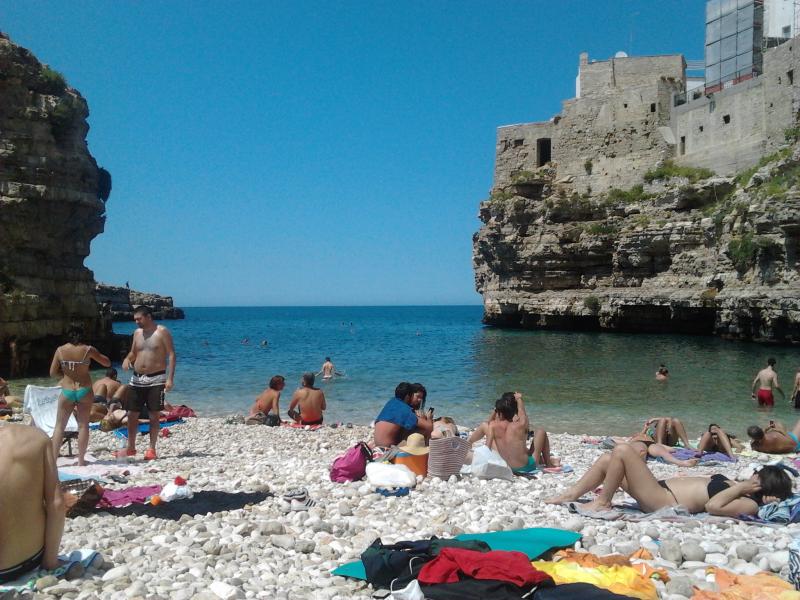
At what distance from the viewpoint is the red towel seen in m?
3.96

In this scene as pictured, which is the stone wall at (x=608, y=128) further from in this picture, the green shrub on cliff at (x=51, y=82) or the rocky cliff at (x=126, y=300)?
the rocky cliff at (x=126, y=300)

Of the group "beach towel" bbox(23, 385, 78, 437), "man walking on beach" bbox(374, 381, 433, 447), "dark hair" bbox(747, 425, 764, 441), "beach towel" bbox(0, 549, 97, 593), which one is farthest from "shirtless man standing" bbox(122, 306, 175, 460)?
"dark hair" bbox(747, 425, 764, 441)

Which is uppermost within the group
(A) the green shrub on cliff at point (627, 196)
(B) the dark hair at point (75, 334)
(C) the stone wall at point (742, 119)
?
(C) the stone wall at point (742, 119)

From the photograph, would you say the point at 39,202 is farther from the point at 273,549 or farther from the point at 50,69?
the point at 273,549

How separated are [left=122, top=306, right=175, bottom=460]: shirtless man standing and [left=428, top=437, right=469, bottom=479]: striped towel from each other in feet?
11.3

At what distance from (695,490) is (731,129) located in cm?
3984

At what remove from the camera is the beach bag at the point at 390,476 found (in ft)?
22.7

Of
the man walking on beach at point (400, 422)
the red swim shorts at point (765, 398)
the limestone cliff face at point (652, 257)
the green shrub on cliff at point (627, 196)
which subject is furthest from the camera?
the green shrub on cliff at point (627, 196)

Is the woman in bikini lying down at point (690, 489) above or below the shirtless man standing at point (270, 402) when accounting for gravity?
above

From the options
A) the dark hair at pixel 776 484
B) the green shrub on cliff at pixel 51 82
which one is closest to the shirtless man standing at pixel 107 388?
the dark hair at pixel 776 484

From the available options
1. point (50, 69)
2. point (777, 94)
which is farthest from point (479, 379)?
point (777, 94)

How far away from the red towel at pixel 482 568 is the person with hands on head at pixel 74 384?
5.37 metres

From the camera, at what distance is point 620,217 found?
4512cm

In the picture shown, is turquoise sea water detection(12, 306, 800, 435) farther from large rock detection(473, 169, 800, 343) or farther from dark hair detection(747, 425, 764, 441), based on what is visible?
dark hair detection(747, 425, 764, 441)
